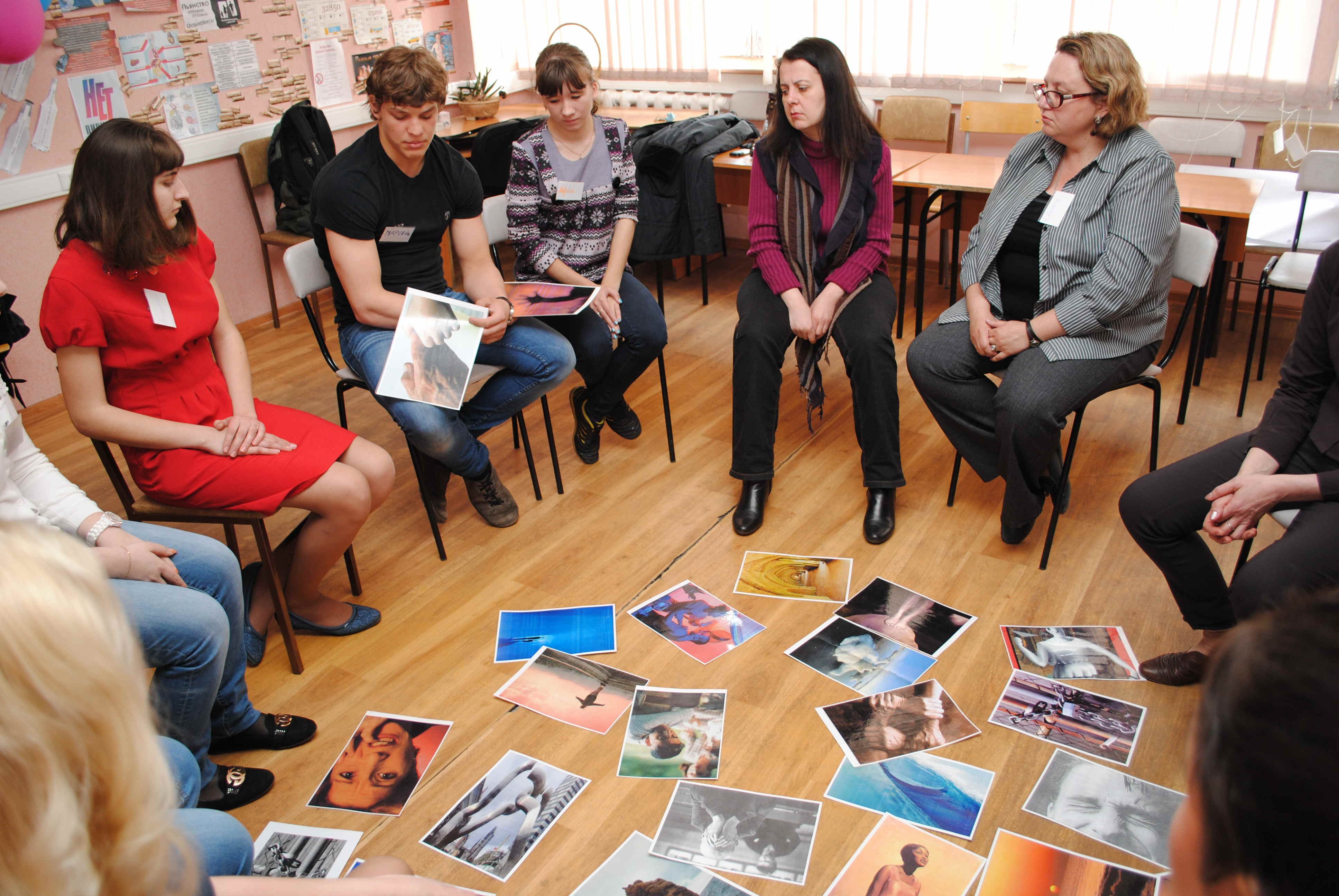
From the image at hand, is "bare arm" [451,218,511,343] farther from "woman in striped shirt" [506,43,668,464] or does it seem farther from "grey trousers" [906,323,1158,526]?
"grey trousers" [906,323,1158,526]

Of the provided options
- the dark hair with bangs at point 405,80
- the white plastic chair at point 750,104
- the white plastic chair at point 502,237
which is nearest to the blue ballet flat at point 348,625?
the white plastic chair at point 502,237

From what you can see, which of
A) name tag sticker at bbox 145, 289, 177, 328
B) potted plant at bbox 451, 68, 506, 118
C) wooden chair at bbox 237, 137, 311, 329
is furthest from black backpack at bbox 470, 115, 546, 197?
name tag sticker at bbox 145, 289, 177, 328

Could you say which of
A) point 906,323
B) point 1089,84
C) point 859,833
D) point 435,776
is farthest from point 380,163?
point 906,323

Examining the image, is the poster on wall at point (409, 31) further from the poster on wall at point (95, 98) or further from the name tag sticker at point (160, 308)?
the name tag sticker at point (160, 308)

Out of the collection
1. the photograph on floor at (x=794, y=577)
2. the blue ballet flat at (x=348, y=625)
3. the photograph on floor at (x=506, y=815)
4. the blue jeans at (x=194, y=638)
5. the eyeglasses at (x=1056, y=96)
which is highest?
the eyeglasses at (x=1056, y=96)

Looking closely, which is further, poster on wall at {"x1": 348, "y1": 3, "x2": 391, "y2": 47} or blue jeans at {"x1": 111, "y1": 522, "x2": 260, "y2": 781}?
poster on wall at {"x1": 348, "y1": 3, "x2": 391, "y2": 47}

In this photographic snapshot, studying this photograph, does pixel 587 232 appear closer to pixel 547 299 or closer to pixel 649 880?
pixel 547 299

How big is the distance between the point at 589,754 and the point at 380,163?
1652 mm

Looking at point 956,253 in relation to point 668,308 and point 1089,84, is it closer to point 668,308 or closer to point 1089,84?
point 668,308

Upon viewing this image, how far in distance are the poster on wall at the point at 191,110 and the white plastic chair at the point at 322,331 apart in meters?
1.95

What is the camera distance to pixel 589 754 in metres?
1.97

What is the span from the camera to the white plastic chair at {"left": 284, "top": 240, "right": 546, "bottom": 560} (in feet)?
8.39

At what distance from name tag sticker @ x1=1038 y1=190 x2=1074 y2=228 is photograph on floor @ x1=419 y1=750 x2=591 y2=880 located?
1832mm

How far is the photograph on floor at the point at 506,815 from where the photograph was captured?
175cm
